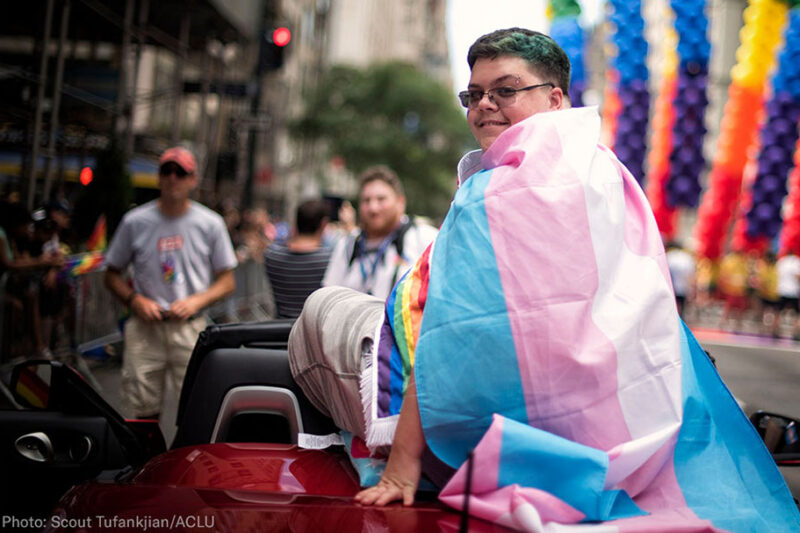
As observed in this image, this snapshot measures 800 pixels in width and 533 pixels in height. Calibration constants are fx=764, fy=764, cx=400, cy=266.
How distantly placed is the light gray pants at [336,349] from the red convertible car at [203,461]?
0.15m

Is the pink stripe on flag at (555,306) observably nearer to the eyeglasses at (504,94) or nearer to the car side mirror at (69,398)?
the eyeglasses at (504,94)

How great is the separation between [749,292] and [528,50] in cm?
1966

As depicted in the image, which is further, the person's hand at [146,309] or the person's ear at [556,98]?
the person's hand at [146,309]

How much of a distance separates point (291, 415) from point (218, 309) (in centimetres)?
908

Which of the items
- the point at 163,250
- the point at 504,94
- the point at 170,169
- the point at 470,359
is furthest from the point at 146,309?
the point at 470,359

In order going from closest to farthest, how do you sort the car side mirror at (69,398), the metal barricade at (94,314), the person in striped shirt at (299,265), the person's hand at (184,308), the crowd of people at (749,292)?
1. the car side mirror at (69,398)
2. the person's hand at (184,308)
3. the person in striped shirt at (299,265)
4. the metal barricade at (94,314)
5. the crowd of people at (749,292)

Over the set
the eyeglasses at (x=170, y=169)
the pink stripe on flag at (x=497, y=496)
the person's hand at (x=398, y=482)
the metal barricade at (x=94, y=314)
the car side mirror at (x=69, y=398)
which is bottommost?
the metal barricade at (x=94, y=314)

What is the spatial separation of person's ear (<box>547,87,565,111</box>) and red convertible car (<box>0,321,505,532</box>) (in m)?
1.11

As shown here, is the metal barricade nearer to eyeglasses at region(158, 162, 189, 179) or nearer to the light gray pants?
eyeglasses at region(158, 162, 189, 179)

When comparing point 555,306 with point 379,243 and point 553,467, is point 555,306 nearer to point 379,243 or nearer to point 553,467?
point 553,467

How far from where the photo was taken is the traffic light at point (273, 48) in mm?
14719

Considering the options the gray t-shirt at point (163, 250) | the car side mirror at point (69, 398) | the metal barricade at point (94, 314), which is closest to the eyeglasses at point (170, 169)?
the gray t-shirt at point (163, 250)

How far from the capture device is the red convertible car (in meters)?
1.59

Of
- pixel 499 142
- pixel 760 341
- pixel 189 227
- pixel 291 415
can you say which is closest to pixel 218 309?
pixel 189 227
